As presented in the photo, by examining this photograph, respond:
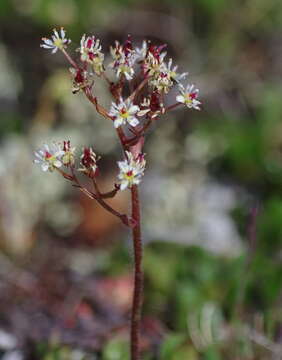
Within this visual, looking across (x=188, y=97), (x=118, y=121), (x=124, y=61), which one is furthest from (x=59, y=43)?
(x=188, y=97)

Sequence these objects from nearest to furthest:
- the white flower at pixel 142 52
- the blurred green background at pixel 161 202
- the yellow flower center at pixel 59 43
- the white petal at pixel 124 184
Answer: the white petal at pixel 124 184 < the yellow flower center at pixel 59 43 < the white flower at pixel 142 52 < the blurred green background at pixel 161 202

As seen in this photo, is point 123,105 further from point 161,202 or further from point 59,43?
point 161,202

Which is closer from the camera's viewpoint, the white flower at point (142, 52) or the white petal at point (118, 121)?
the white petal at point (118, 121)

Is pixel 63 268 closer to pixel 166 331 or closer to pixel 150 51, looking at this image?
pixel 166 331

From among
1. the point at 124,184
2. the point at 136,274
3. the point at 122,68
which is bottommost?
the point at 136,274

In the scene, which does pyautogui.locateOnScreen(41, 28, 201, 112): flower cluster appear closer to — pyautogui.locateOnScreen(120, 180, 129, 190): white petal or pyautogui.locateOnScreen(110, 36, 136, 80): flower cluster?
pyautogui.locateOnScreen(110, 36, 136, 80): flower cluster

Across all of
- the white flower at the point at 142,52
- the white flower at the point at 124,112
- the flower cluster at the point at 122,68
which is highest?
the white flower at the point at 142,52

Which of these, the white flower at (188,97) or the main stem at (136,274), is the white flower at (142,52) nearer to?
the white flower at (188,97)

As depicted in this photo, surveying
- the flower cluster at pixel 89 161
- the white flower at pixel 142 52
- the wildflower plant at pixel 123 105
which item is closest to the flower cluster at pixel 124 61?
the wildflower plant at pixel 123 105
